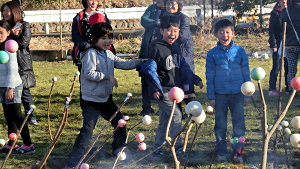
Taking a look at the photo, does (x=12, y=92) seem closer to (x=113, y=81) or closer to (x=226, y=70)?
(x=113, y=81)

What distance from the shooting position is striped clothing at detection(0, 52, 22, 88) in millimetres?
4020

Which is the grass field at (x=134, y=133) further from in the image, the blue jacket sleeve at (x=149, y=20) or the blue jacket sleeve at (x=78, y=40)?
the blue jacket sleeve at (x=149, y=20)

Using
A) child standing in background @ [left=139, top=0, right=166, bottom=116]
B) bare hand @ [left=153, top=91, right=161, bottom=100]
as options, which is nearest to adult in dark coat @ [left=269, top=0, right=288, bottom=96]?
child standing in background @ [left=139, top=0, right=166, bottom=116]

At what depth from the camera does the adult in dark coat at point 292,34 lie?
15.2 feet

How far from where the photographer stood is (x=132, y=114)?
5.80 meters

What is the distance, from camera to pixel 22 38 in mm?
4773

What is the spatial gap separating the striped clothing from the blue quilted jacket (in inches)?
65.0

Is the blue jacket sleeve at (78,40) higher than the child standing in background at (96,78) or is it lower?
higher

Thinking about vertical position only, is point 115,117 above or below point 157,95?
below

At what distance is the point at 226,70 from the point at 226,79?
3.0 inches

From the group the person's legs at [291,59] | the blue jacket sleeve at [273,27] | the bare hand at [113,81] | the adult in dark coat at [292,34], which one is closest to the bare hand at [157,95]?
the bare hand at [113,81]

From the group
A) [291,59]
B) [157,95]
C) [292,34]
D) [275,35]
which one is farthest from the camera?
[275,35]

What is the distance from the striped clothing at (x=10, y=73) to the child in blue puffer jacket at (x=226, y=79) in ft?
5.40

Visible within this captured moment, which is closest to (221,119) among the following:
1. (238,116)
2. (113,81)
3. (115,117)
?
(238,116)
